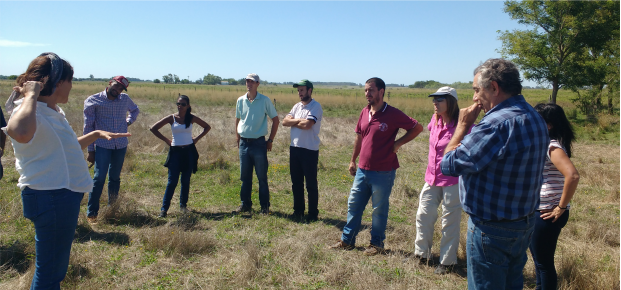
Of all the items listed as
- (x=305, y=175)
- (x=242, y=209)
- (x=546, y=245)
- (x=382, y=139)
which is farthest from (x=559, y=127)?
(x=242, y=209)

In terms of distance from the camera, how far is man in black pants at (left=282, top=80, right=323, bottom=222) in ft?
16.7

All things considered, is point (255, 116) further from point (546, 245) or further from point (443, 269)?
point (546, 245)

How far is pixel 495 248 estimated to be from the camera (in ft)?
6.87

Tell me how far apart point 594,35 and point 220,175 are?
19225 mm

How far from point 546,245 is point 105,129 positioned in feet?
16.3

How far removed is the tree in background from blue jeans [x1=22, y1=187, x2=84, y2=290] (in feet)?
66.0

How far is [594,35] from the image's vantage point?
58.4 feet

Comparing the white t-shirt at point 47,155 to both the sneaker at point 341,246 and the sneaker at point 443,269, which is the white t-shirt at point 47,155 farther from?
the sneaker at point 443,269

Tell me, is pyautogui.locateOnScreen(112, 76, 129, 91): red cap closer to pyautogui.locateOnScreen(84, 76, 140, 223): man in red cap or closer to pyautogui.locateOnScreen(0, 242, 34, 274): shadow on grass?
pyautogui.locateOnScreen(84, 76, 140, 223): man in red cap

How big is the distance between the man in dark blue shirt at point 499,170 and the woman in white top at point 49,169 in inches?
88.1

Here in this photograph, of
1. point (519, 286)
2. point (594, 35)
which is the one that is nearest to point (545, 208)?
point (519, 286)

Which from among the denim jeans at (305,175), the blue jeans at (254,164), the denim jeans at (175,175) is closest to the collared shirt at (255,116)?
the blue jeans at (254,164)

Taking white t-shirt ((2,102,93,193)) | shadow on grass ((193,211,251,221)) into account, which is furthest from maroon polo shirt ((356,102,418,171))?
white t-shirt ((2,102,93,193))

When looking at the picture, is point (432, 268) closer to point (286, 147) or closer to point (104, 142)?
point (104, 142)
